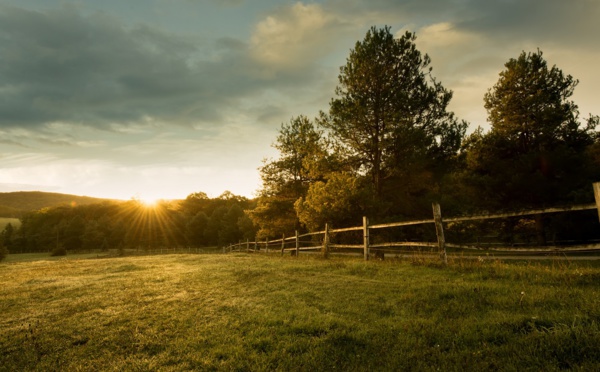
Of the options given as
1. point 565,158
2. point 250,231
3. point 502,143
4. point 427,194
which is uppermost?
point 502,143

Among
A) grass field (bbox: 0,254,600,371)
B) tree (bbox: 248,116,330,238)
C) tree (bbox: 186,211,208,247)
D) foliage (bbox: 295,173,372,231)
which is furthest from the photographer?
tree (bbox: 186,211,208,247)

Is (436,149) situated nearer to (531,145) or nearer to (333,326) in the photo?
(531,145)

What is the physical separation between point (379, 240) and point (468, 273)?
9881 mm

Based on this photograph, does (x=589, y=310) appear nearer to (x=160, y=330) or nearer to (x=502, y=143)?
(x=160, y=330)

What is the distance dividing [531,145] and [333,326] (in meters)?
21.9

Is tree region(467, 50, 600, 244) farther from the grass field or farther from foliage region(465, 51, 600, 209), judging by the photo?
the grass field

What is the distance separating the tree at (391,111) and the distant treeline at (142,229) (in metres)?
53.7

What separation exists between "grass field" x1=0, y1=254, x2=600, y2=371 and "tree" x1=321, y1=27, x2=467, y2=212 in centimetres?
1144

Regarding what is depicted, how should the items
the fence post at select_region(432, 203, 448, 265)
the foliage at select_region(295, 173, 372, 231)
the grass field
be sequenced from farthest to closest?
the foliage at select_region(295, 173, 372, 231) < the fence post at select_region(432, 203, 448, 265) < the grass field

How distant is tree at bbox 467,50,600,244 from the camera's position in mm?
18031

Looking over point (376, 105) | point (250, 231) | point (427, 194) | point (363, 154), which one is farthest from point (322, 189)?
point (250, 231)

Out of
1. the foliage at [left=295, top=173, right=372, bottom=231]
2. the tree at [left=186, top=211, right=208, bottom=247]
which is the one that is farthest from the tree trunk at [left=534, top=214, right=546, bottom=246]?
the tree at [left=186, top=211, right=208, bottom=247]

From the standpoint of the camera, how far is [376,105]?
18375mm

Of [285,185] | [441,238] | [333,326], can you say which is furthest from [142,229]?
[333,326]
